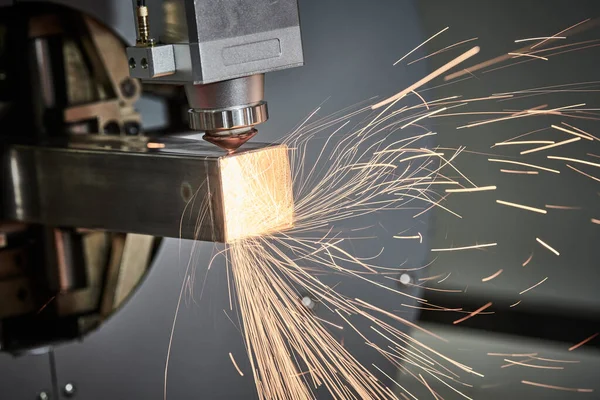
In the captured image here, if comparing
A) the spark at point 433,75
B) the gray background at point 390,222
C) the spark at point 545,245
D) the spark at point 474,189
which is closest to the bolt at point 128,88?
the gray background at point 390,222

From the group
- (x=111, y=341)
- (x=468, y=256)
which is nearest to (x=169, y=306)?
(x=111, y=341)

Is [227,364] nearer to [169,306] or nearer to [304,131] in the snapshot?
[169,306]

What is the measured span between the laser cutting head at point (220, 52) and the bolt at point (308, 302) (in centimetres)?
34

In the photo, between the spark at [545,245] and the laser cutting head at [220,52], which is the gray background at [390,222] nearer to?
the spark at [545,245]

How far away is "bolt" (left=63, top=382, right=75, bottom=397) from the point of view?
3.14ft

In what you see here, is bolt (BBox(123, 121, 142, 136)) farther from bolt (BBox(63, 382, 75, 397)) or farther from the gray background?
bolt (BBox(63, 382, 75, 397))

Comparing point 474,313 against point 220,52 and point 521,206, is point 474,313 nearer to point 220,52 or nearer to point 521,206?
point 521,206

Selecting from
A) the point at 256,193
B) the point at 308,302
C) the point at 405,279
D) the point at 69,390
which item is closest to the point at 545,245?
the point at 405,279

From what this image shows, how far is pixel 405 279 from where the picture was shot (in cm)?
103

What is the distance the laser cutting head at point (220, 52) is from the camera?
2.12ft

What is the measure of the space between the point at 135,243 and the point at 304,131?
0.23 m

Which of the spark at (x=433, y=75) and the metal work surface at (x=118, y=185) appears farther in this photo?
the spark at (x=433, y=75)

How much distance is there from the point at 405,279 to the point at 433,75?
237 millimetres

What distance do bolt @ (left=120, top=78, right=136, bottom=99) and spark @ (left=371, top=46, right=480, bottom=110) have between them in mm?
268
